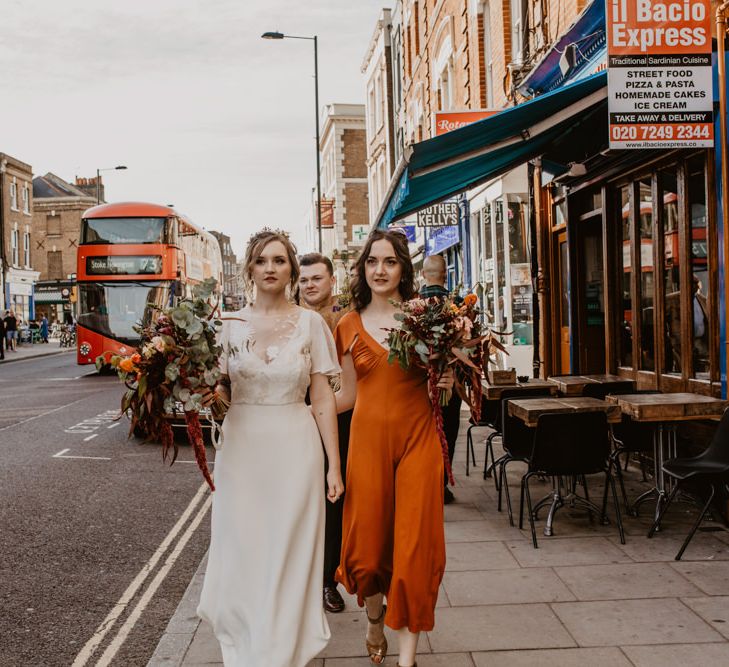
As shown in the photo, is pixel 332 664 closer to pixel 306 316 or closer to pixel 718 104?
pixel 306 316

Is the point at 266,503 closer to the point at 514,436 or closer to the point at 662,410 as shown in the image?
the point at 662,410

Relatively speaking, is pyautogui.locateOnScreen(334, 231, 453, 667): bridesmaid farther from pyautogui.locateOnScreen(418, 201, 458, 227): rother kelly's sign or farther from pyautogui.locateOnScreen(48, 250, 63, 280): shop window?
pyautogui.locateOnScreen(48, 250, 63, 280): shop window

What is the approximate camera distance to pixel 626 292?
9789 mm

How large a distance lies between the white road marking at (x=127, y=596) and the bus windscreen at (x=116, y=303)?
14.9 m

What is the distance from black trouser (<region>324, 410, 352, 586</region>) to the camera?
191 inches

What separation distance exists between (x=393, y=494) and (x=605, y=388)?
4579 millimetres

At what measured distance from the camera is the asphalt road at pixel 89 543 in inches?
182

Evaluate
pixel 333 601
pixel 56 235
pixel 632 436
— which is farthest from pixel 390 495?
pixel 56 235

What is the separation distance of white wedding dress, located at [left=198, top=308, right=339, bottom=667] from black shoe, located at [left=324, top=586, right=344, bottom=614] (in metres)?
1.04

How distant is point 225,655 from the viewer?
363 centimetres

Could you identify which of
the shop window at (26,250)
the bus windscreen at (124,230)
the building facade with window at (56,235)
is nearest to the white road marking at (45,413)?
the bus windscreen at (124,230)

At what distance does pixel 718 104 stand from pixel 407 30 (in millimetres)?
25374

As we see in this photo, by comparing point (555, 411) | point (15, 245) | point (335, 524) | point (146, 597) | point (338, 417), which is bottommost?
point (146, 597)

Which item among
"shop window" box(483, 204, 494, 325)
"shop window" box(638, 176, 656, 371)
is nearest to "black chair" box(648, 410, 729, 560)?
"shop window" box(638, 176, 656, 371)
